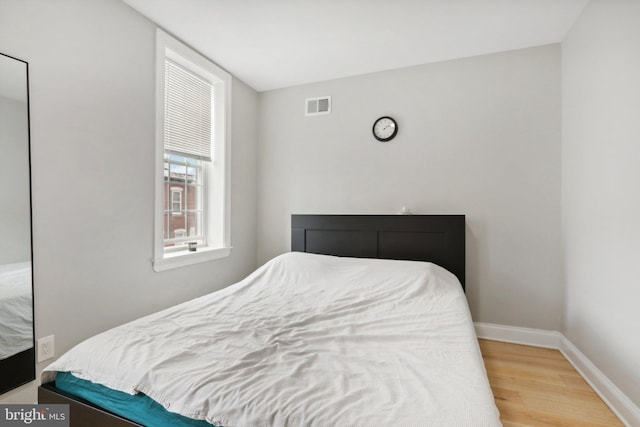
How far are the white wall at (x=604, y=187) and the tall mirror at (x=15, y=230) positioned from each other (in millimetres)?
3197

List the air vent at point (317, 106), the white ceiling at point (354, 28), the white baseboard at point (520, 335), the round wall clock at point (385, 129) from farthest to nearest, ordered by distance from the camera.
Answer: the air vent at point (317, 106), the round wall clock at point (385, 129), the white baseboard at point (520, 335), the white ceiling at point (354, 28)

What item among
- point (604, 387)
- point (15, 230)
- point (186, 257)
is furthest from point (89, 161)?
point (604, 387)

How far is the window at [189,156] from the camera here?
2.39 m

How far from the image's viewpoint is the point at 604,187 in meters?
1.90

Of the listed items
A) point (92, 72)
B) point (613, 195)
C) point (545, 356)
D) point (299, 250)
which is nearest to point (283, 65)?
point (92, 72)

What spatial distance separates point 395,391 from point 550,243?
2.35 metres

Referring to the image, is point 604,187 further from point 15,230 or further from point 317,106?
point 15,230

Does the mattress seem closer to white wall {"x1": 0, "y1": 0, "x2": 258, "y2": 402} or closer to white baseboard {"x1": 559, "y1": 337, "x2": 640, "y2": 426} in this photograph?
white wall {"x1": 0, "y1": 0, "x2": 258, "y2": 402}

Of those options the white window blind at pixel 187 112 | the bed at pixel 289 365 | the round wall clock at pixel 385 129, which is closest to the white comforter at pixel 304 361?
the bed at pixel 289 365

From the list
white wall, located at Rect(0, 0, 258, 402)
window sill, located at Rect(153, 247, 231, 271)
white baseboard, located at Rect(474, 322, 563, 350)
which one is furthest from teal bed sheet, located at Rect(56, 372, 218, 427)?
white baseboard, located at Rect(474, 322, 563, 350)

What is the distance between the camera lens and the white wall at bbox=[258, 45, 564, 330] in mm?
2588

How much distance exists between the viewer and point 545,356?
2.42 metres

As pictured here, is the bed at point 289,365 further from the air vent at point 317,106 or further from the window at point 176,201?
the air vent at point 317,106

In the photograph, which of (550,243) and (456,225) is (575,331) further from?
(456,225)
